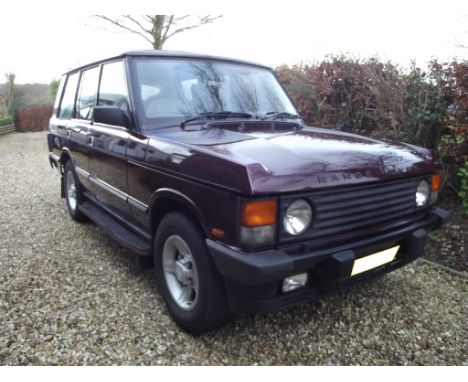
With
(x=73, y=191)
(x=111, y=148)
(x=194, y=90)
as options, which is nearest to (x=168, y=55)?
(x=194, y=90)

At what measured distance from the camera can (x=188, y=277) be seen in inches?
101

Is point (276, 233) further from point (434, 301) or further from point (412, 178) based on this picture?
point (434, 301)

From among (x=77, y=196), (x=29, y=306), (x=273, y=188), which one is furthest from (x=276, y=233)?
(x=77, y=196)

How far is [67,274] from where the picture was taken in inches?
138

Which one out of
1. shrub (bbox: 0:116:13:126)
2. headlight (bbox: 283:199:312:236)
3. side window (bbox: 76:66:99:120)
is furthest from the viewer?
shrub (bbox: 0:116:13:126)

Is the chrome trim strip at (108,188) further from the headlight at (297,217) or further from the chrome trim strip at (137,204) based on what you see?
the headlight at (297,217)

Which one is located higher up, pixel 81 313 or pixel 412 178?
pixel 412 178

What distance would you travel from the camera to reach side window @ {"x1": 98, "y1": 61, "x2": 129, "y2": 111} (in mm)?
3145

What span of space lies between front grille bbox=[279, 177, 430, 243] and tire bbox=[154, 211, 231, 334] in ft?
1.80

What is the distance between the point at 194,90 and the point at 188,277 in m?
1.54

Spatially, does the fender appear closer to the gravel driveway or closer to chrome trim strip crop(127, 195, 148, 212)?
chrome trim strip crop(127, 195, 148, 212)

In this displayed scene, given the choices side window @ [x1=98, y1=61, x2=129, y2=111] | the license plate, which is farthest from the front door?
the license plate

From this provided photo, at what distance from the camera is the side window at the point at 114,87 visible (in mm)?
3145
